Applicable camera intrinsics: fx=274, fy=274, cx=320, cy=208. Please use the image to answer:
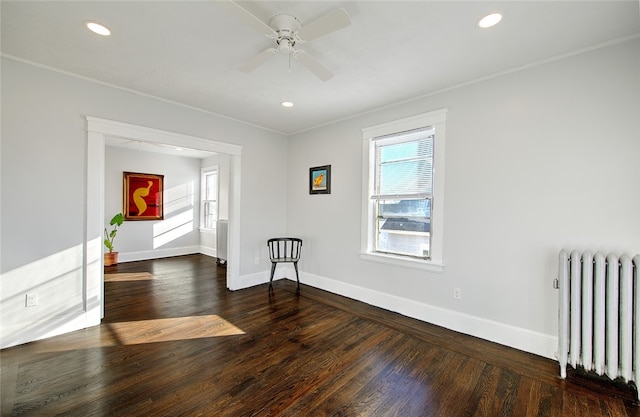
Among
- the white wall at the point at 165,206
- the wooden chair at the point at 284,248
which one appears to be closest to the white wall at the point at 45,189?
the wooden chair at the point at 284,248

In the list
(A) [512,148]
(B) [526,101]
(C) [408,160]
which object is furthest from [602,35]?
(C) [408,160]

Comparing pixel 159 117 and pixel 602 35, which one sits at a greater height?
pixel 602 35

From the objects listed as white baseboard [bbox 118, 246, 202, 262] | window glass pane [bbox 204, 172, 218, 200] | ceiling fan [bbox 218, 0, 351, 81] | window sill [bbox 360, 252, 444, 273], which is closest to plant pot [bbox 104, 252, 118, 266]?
white baseboard [bbox 118, 246, 202, 262]

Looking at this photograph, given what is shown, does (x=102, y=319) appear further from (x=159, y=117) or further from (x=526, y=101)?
(x=526, y=101)

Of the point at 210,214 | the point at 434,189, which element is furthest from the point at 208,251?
the point at 434,189

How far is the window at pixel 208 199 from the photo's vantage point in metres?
6.99

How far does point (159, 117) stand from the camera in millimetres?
3398

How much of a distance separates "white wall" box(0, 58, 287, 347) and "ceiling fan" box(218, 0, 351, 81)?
6.55ft

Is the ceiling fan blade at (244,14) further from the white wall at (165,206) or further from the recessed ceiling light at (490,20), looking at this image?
the white wall at (165,206)

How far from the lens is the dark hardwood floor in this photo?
180 centimetres

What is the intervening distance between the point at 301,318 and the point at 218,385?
1299 millimetres

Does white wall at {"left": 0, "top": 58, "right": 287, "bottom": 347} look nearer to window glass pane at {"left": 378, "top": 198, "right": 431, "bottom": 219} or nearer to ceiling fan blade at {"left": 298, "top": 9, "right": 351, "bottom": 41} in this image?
ceiling fan blade at {"left": 298, "top": 9, "right": 351, "bottom": 41}

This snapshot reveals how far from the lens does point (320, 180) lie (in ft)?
14.3

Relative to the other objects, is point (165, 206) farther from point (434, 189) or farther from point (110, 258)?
point (434, 189)
